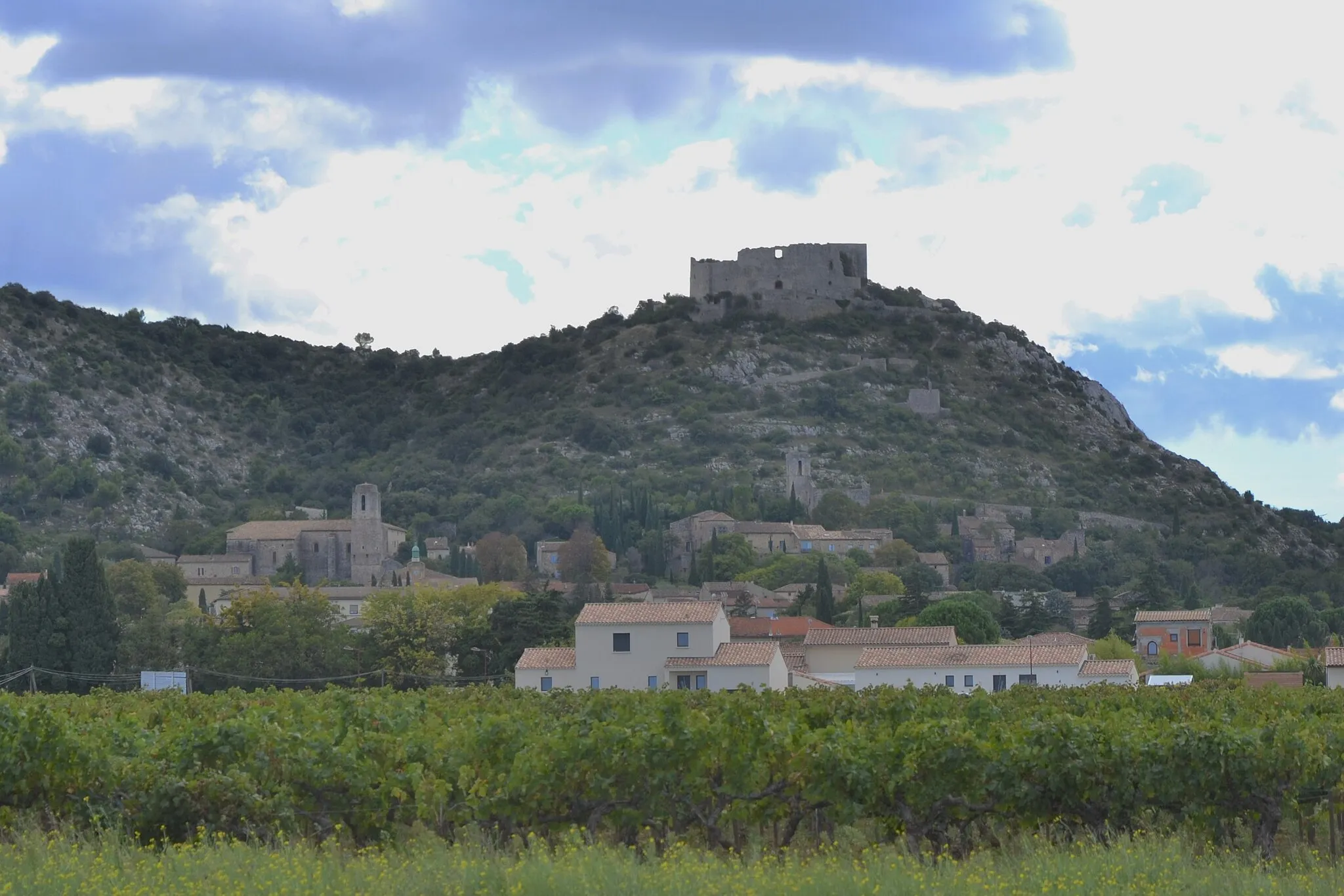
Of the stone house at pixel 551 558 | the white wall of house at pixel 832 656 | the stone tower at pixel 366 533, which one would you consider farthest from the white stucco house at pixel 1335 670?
the stone tower at pixel 366 533

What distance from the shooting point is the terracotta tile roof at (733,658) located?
45844 millimetres

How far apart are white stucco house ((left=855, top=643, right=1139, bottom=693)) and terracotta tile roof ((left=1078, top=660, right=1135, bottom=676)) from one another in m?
0.02

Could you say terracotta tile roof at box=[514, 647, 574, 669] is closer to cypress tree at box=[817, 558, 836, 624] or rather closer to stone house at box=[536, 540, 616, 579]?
cypress tree at box=[817, 558, 836, 624]

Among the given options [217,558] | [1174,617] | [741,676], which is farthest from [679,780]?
[217,558]

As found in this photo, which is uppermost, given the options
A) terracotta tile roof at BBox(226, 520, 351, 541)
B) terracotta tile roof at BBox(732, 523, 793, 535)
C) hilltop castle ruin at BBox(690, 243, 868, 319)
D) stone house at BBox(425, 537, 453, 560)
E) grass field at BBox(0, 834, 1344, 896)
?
hilltop castle ruin at BBox(690, 243, 868, 319)

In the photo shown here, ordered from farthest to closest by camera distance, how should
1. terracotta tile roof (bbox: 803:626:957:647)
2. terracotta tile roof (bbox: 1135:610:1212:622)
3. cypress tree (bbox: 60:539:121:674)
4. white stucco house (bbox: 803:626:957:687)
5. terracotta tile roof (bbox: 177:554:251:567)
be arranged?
terracotta tile roof (bbox: 177:554:251:567) < terracotta tile roof (bbox: 1135:610:1212:622) < cypress tree (bbox: 60:539:121:674) < terracotta tile roof (bbox: 803:626:957:647) < white stucco house (bbox: 803:626:957:687)

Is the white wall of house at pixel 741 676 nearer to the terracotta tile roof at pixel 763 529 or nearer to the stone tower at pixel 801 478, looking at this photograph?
the terracotta tile roof at pixel 763 529

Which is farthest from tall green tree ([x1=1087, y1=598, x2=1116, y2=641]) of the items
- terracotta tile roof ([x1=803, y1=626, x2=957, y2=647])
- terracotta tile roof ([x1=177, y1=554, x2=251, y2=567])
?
terracotta tile roof ([x1=177, y1=554, x2=251, y2=567])

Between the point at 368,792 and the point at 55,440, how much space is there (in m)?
106

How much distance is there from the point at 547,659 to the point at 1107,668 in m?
13.2

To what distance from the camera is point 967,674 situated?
4859 centimetres

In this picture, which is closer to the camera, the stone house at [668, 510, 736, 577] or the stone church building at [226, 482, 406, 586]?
the stone house at [668, 510, 736, 577]

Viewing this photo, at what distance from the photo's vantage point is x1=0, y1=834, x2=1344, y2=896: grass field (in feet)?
53.2

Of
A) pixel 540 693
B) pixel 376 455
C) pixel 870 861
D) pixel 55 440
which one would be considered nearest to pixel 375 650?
pixel 540 693
